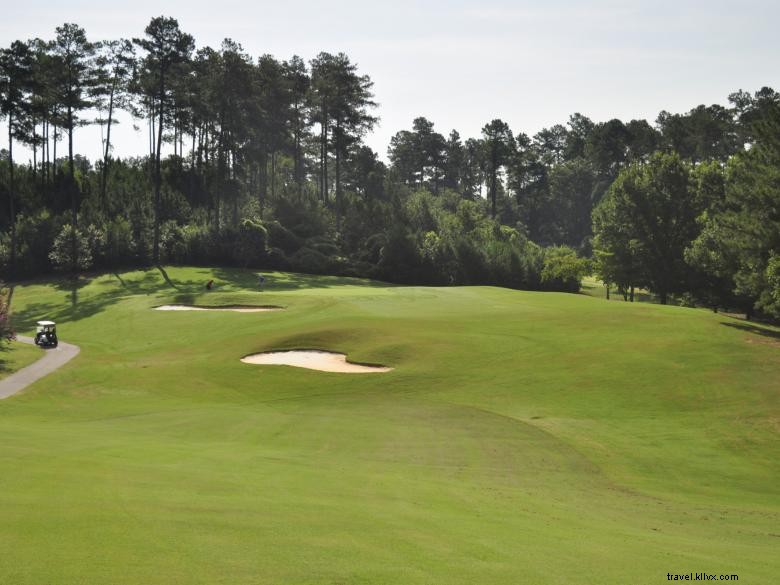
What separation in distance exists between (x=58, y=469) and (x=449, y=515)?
28.3 feet

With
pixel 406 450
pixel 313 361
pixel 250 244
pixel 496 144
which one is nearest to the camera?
pixel 406 450

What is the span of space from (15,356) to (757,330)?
44362 mm

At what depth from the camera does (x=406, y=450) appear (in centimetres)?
2419

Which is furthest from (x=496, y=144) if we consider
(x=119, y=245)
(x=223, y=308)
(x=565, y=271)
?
(x=223, y=308)

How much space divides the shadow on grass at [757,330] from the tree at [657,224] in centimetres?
2799

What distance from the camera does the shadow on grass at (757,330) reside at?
41312 millimetres

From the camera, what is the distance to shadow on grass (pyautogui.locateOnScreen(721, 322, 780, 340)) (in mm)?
41312

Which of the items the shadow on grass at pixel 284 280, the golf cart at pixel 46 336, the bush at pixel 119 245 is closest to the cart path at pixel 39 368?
the golf cart at pixel 46 336

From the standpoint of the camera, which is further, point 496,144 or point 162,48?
point 496,144

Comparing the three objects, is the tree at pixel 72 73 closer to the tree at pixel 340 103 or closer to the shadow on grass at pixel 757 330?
the tree at pixel 340 103

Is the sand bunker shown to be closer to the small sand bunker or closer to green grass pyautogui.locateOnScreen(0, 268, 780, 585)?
green grass pyautogui.locateOnScreen(0, 268, 780, 585)

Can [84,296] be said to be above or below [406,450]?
above

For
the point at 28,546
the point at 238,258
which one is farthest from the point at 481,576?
the point at 238,258

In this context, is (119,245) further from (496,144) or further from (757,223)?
(496,144)
